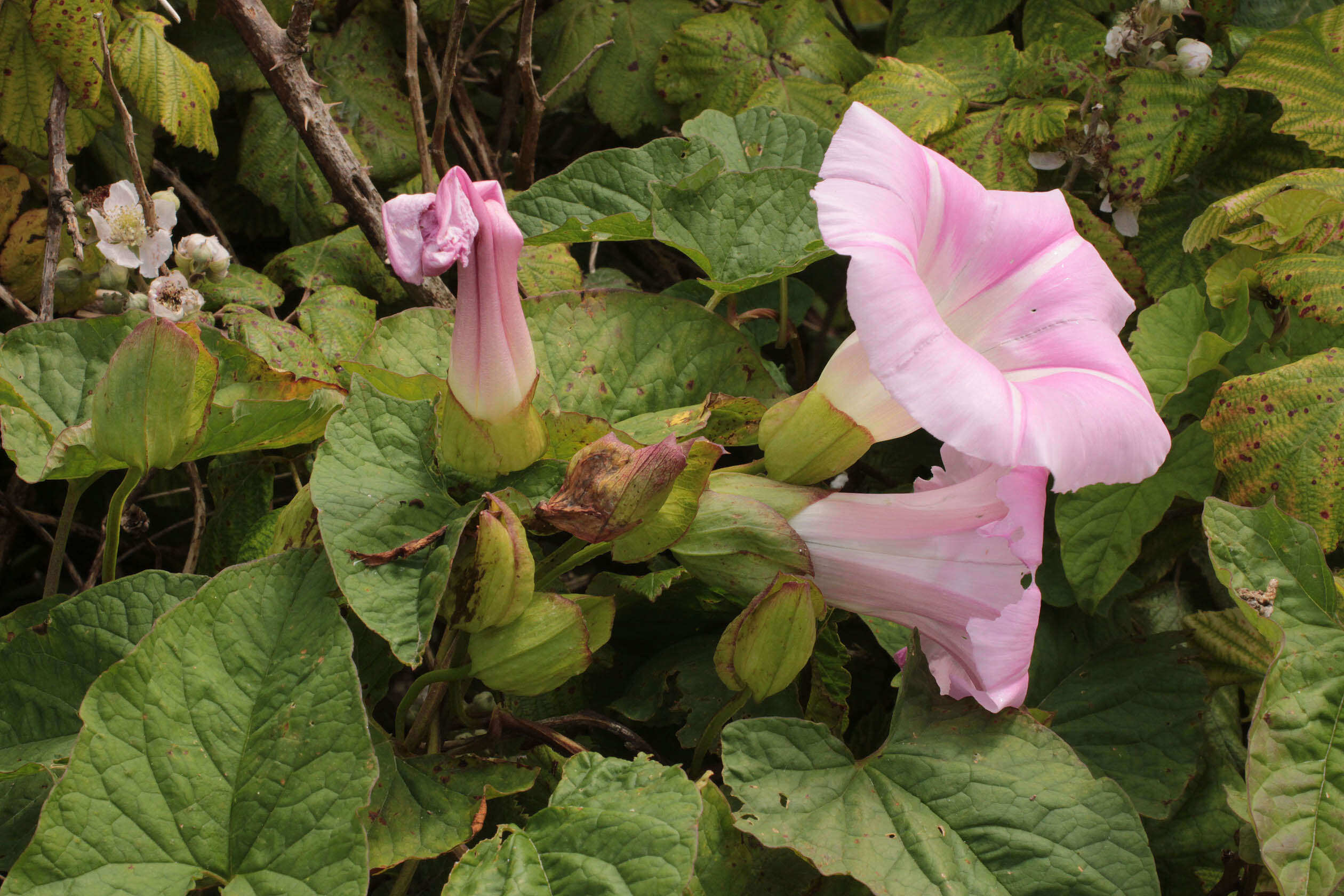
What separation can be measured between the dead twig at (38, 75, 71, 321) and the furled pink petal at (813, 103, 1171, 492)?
813 mm

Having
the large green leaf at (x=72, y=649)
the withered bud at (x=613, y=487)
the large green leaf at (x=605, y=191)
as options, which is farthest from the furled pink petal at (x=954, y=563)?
the large green leaf at (x=72, y=649)

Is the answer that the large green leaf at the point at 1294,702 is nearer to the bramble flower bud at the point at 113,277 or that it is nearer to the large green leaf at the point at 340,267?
the large green leaf at the point at 340,267

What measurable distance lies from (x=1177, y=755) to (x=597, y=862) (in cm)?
58

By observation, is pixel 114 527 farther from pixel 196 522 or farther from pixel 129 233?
pixel 129 233

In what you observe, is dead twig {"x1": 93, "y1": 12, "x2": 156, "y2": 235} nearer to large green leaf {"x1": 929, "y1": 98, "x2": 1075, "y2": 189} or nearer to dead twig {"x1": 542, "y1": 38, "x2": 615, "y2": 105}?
dead twig {"x1": 542, "y1": 38, "x2": 615, "y2": 105}

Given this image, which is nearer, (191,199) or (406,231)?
(406,231)

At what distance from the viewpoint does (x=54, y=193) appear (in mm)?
1092

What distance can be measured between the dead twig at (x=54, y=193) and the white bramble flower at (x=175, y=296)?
0.26 feet

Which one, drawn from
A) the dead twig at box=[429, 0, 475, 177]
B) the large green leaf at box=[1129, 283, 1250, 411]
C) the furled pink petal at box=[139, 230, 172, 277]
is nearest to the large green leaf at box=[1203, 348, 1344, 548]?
the large green leaf at box=[1129, 283, 1250, 411]

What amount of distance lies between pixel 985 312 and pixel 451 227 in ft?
1.48

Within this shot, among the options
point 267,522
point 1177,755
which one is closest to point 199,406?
point 267,522

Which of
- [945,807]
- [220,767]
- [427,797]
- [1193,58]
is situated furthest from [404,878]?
[1193,58]

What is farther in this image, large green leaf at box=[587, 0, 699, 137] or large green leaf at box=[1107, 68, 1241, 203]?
large green leaf at box=[587, 0, 699, 137]

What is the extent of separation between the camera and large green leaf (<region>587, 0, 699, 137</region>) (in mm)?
1452
